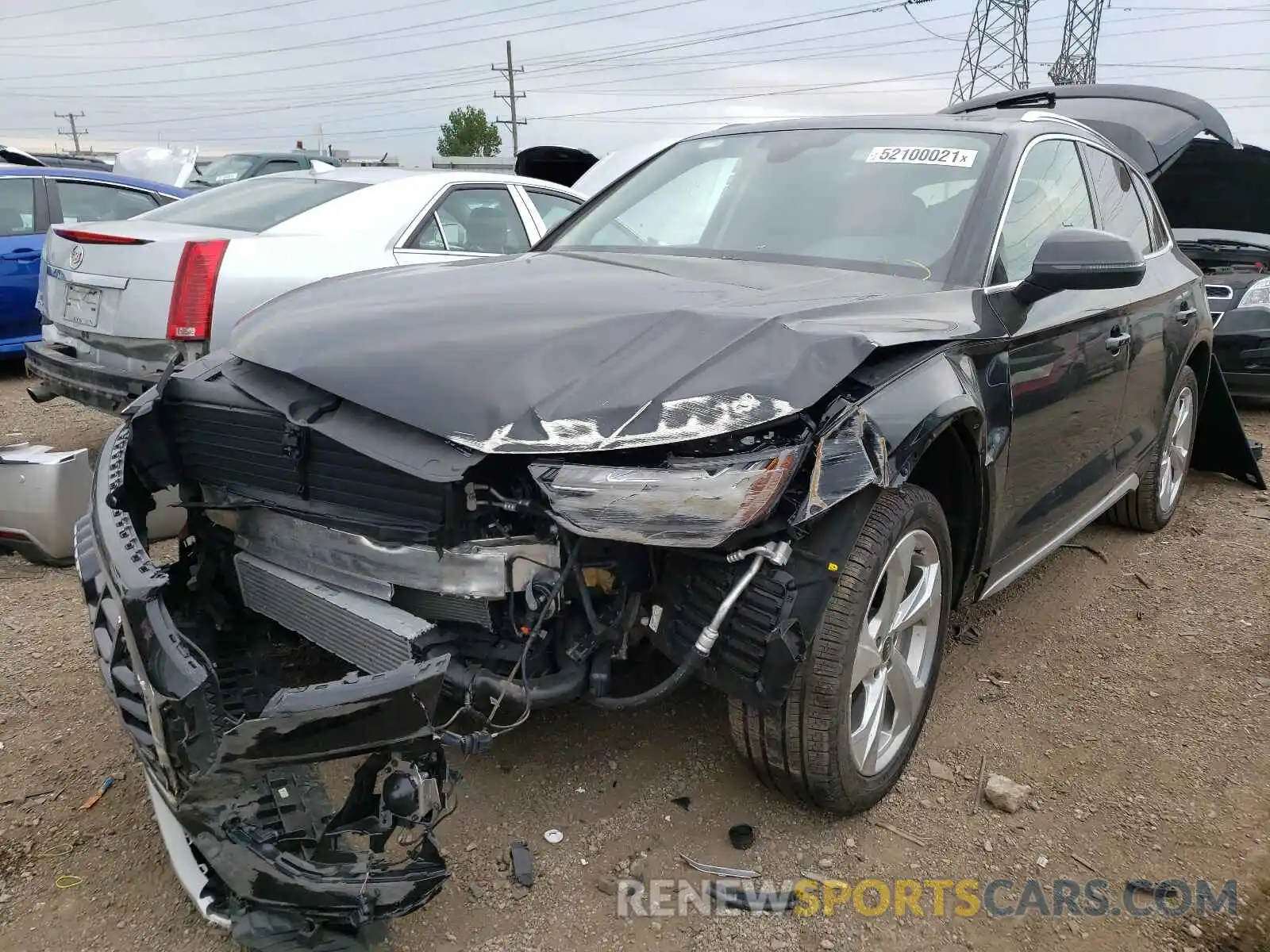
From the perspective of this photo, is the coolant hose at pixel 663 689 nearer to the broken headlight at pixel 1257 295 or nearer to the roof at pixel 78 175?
the broken headlight at pixel 1257 295

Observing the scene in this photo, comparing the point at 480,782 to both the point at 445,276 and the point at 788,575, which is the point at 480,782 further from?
the point at 445,276

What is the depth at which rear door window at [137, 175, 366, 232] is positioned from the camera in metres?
4.88

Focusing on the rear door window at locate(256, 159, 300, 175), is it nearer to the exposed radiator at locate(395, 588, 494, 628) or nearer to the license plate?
the license plate

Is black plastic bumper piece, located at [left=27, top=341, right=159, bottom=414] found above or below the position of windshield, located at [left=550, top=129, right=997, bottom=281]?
below

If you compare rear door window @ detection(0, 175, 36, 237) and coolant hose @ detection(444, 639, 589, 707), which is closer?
coolant hose @ detection(444, 639, 589, 707)

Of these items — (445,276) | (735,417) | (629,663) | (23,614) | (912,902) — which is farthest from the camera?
(23,614)

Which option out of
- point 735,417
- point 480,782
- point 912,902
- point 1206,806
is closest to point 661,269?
point 735,417

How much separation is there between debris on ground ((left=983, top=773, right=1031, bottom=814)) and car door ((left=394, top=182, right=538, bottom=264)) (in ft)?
11.2

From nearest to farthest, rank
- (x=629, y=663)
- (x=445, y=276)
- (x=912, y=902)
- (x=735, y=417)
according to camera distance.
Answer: (x=735, y=417), (x=912, y=902), (x=629, y=663), (x=445, y=276)

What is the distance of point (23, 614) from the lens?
337 cm

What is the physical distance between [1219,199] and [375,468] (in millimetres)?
11607

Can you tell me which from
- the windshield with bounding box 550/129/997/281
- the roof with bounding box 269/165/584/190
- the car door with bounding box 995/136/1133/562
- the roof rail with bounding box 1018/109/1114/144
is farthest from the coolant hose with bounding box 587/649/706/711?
the roof with bounding box 269/165/584/190

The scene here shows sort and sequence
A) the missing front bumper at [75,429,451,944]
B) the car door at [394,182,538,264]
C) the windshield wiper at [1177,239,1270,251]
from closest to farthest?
the missing front bumper at [75,429,451,944], the car door at [394,182,538,264], the windshield wiper at [1177,239,1270,251]

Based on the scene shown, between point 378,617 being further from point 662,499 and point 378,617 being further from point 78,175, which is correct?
point 78,175
